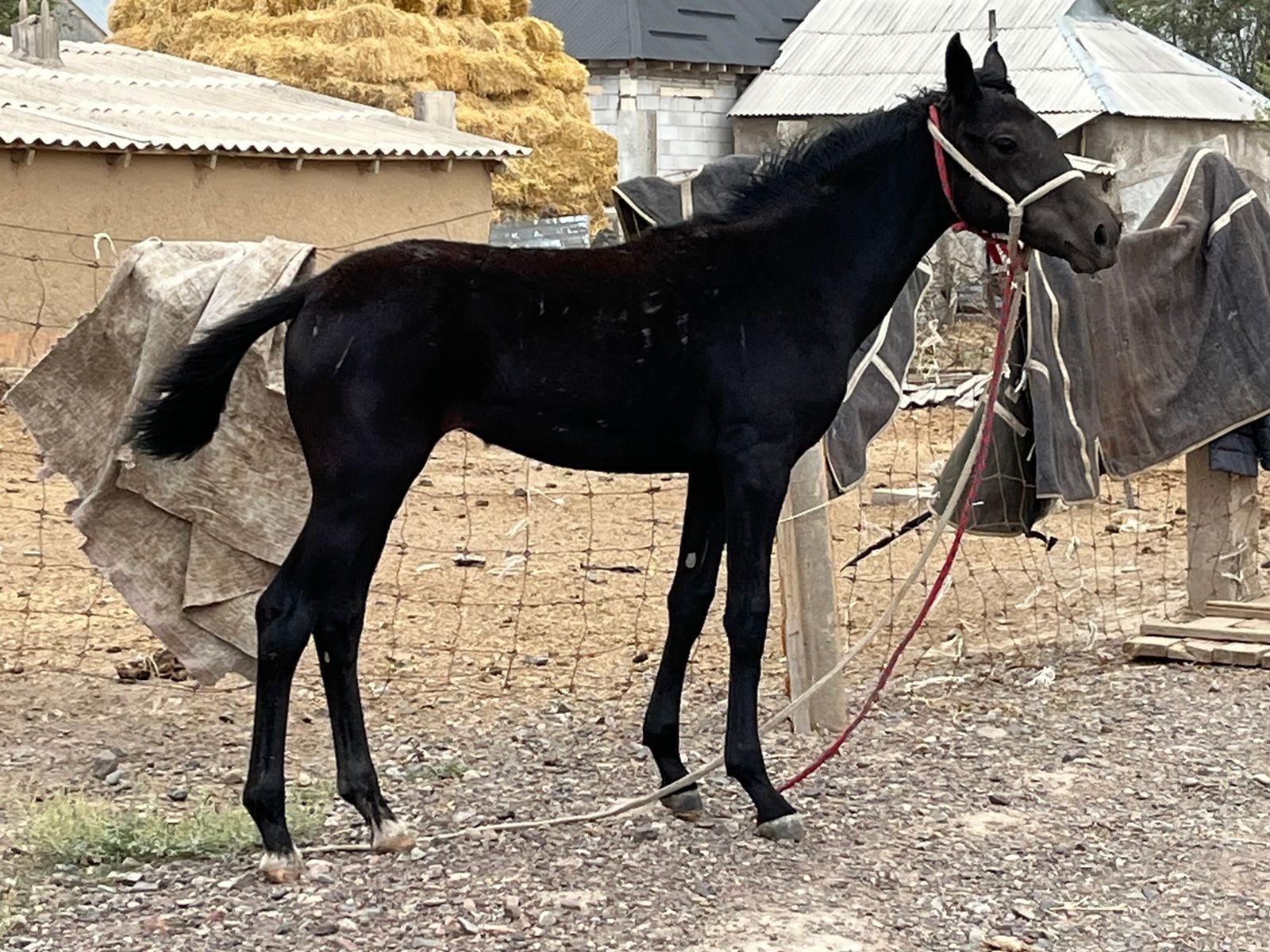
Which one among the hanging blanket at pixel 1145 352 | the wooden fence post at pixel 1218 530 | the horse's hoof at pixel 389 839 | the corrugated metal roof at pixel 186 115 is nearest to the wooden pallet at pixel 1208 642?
the wooden fence post at pixel 1218 530

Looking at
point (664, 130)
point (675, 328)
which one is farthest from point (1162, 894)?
point (664, 130)

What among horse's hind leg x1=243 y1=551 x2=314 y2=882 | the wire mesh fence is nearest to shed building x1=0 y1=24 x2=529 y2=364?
the wire mesh fence

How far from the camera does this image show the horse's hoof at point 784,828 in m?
4.80

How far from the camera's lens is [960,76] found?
4.79 meters

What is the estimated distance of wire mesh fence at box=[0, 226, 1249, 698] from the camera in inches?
272

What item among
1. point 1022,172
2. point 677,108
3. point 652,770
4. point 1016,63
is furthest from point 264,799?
point 677,108

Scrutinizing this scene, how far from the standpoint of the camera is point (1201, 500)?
754cm

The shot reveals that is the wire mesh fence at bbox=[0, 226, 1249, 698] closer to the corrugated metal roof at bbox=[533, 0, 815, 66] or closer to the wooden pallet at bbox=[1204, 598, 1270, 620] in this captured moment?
the wooden pallet at bbox=[1204, 598, 1270, 620]

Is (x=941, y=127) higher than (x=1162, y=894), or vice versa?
(x=941, y=127)

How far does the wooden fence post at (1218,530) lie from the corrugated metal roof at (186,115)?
9.37 meters

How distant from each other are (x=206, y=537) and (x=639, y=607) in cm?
277

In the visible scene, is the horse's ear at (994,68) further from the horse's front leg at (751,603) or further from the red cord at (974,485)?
the horse's front leg at (751,603)

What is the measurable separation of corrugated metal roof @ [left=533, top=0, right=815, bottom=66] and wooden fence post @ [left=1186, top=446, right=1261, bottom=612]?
62.9ft

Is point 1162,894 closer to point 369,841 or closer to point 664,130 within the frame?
point 369,841
